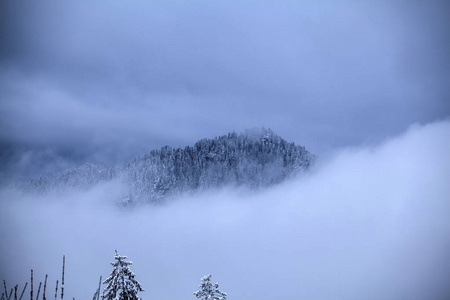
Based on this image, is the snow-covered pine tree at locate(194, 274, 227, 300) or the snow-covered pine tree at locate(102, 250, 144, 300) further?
the snow-covered pine tree at locate(194, 274, 227, 300)

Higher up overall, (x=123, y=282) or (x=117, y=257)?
(x=117, y=257)

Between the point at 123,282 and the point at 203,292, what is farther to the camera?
the point at 203,292

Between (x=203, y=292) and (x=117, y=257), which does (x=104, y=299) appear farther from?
(x=203, y=292)

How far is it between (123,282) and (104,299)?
2.62m

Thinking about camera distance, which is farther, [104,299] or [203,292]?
[203,292]

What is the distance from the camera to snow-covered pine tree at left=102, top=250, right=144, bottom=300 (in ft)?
78.1

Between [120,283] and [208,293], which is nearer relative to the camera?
[120,283]

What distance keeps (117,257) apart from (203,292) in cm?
1678

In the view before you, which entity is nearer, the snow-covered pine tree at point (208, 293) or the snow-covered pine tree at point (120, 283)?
the snow-covered pine tree at point (120, 283)

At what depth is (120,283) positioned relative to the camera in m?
23.9

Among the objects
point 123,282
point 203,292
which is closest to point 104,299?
point 123,282

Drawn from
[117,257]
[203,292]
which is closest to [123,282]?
[117,257]

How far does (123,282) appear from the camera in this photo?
2391cm

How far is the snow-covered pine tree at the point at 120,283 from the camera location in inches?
938
